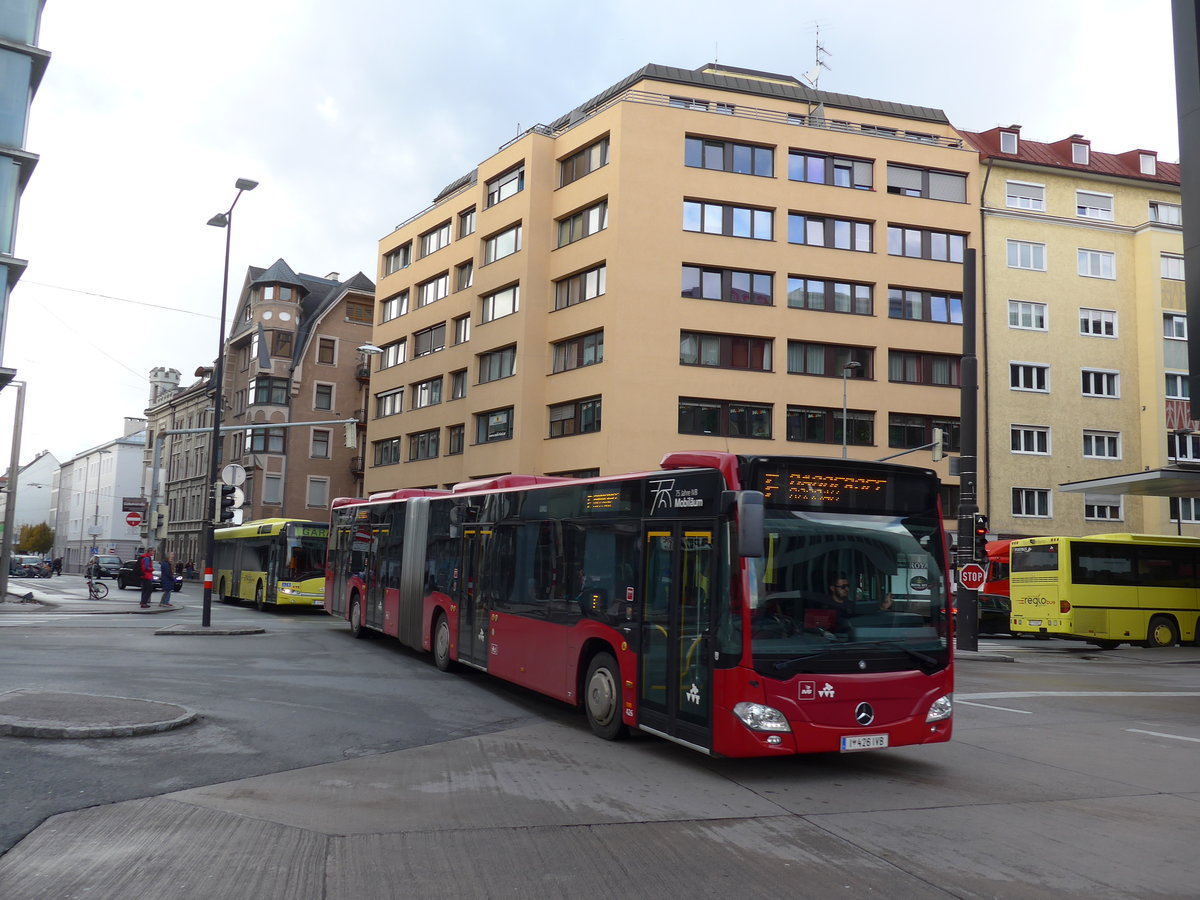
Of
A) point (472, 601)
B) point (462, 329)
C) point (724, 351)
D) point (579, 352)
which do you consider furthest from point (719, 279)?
point (472, 601)

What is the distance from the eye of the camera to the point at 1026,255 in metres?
47.1

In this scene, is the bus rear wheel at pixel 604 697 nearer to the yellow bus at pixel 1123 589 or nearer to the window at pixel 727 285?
the yellow bus at pixel 1123 589

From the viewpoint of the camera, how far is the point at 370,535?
20.6m

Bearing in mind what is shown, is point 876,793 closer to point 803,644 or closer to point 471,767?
point 803,644

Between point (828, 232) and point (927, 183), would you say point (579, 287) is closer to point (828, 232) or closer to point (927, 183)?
point (828, 232)

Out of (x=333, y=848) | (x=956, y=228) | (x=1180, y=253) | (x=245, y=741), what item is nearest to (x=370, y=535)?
(x=245, y=741)

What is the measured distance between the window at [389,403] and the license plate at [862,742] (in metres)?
48.8

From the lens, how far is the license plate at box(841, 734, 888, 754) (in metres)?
8.59

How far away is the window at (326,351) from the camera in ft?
217

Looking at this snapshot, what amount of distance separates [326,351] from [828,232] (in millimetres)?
35391

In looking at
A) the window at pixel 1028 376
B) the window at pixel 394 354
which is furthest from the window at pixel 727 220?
the window at pixel 394 354

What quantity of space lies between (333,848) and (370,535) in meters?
14.7

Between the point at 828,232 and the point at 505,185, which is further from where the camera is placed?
the point at 505,185

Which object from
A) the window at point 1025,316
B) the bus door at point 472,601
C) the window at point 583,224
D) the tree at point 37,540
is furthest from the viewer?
the tree at point 37,540
